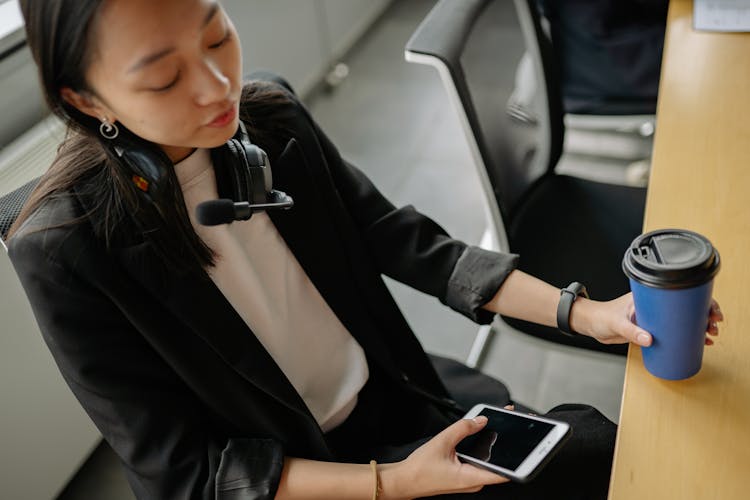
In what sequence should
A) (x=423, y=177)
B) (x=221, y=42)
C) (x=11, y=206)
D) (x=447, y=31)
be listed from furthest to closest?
(x=423, y=177) → (x=447, y=31) → (x=11, y=206) → (x=221, y=42)

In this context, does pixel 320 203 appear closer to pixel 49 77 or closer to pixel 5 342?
pixel 49 77

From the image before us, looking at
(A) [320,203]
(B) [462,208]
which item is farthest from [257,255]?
(B) [462,208]

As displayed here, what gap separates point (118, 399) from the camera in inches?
35.0

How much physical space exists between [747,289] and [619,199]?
2.13 ft

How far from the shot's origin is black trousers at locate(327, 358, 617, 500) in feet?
3.20

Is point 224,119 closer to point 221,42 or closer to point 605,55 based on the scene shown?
point 221,42

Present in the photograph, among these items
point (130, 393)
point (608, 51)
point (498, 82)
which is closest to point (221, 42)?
point (130, 393)

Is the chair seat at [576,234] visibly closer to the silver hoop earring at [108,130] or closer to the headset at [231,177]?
the headset at [231,177]

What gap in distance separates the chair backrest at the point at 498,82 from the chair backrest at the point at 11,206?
0.59 m

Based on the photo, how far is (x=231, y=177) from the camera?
0.94 m

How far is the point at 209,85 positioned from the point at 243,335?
343 mm

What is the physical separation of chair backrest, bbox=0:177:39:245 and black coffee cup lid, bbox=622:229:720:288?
0.73 m

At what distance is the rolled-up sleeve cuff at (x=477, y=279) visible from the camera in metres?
1.06

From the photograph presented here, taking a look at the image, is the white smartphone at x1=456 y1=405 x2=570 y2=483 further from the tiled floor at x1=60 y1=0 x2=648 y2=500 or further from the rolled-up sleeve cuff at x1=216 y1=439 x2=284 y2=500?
the tiled floor at x1=60 y1=0 x2=648 y2=500
